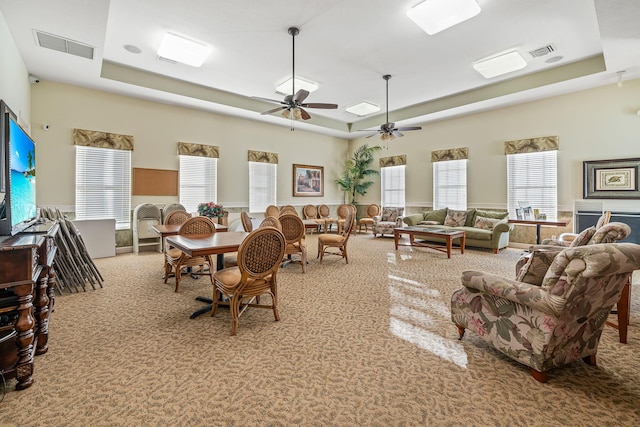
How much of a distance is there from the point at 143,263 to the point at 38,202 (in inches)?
91.8

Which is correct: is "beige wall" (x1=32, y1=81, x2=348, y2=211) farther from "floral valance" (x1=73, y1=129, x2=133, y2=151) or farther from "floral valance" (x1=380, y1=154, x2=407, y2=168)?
"floral valance" (x1=380, y1=154, x2=407, y2=168)

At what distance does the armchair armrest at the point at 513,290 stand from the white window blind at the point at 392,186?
24.5 feet

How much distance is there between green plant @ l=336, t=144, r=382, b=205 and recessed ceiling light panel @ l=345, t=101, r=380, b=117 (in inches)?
66.2

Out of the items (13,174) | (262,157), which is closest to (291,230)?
(13,174)

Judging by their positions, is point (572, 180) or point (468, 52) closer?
point (468, 52)

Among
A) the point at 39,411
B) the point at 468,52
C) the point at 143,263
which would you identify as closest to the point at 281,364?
the point at 39,411

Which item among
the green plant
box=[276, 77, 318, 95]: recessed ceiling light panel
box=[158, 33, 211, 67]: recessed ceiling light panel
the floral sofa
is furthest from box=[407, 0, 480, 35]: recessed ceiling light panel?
the green plant

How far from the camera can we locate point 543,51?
506 centimetres

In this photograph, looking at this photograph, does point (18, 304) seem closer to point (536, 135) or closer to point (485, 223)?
point (485, 223)

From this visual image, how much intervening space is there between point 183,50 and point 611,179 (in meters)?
8.29

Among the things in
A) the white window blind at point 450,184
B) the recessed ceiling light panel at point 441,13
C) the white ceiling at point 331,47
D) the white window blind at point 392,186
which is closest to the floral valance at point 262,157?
the white ceiling at point 331,47

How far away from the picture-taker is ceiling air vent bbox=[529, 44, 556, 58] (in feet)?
16.2

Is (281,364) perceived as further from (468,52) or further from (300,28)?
(468,52)

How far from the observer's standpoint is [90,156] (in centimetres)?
613
